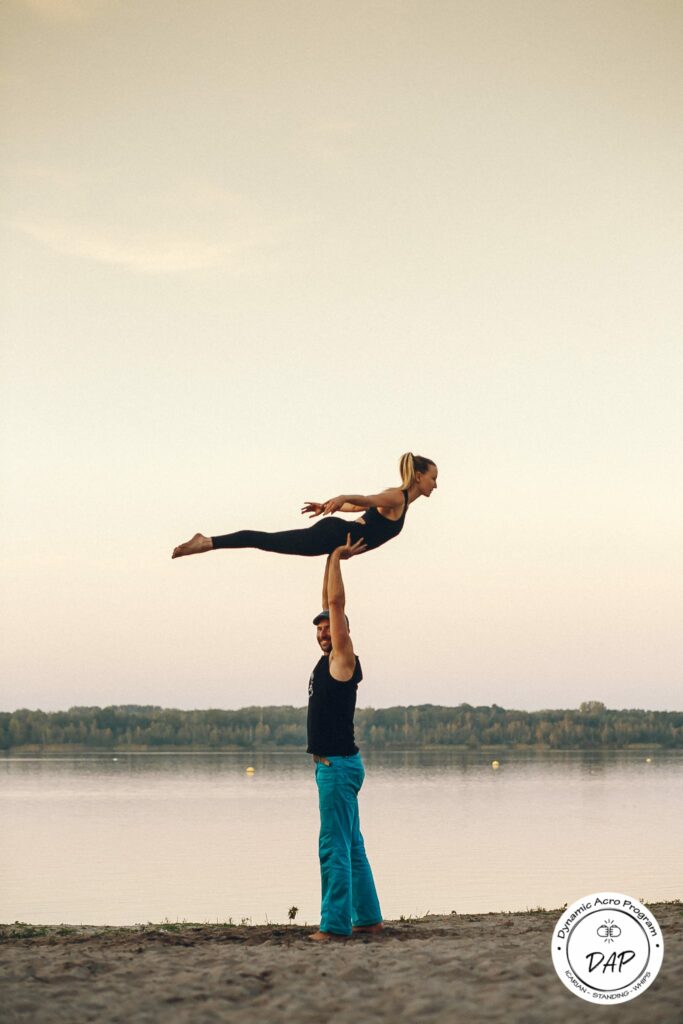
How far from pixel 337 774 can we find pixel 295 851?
33.3m

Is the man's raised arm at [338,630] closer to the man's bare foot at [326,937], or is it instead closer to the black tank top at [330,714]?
the black tank top at [330,714]

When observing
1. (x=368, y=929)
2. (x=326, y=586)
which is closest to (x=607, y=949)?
(x=368, y=929)

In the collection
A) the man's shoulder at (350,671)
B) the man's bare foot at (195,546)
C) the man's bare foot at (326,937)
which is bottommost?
the man's bare foot at (326,937)

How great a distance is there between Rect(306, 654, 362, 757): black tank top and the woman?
1.04m

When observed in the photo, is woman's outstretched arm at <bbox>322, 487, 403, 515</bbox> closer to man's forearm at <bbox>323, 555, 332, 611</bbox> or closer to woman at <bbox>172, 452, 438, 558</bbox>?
woman at <bbox>172, 452, 438, 558</bbox>

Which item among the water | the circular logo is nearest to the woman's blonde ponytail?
the circular logo

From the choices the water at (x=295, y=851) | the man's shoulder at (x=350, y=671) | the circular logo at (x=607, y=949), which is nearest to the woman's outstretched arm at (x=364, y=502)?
the man's shoulder at (x=350, y=671)

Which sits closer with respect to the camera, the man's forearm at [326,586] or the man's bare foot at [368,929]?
the man's bare foot at [368,929]

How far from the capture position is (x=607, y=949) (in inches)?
272

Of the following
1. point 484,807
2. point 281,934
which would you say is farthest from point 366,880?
point 484,807

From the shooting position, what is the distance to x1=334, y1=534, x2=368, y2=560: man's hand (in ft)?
31.4

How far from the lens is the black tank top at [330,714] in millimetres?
9039

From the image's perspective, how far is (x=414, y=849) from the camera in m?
40.9

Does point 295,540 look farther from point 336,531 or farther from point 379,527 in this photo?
point 379,527
